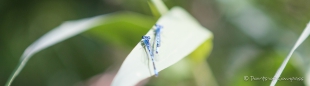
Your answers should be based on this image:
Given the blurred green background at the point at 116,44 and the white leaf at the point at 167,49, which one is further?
the blurred green background at the point at 116,44

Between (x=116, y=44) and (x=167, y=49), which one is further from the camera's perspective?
(x=116, y=44)

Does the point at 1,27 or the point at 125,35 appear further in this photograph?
the point at 1,27

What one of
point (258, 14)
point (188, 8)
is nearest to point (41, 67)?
point (188, 8)

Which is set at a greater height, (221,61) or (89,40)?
(89,40)

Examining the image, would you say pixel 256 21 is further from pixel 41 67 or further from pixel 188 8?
pixel 41 67
